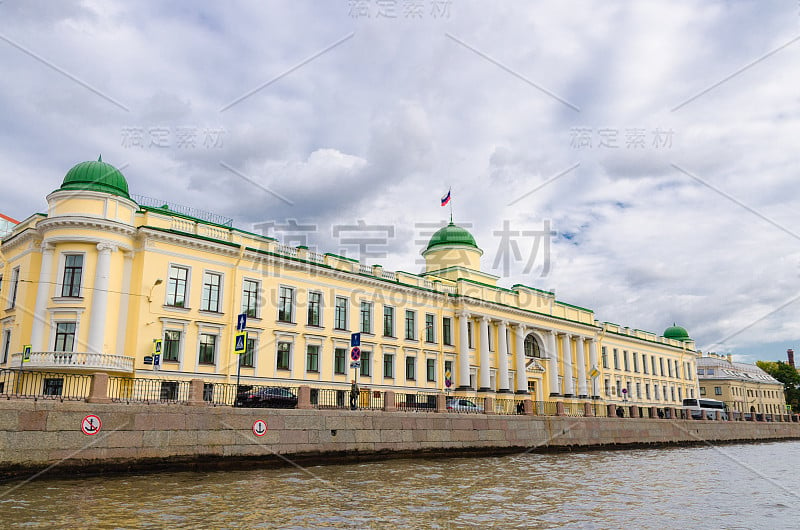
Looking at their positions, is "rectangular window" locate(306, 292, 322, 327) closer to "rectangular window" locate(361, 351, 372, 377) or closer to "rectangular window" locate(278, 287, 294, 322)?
"rectangular window" locate(278, 287, 294, 322)

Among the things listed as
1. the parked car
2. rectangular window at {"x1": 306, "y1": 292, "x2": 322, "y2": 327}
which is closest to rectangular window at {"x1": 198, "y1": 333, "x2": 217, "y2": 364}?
rectangular window at {"x1": 306, "y1": 292, "x2": 322, "y2": 327}

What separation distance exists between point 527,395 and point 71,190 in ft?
119

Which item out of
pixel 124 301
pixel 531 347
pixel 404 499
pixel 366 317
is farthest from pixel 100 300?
pixel 531 347

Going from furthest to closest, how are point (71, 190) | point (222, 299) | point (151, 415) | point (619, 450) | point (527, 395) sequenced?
1. point (527, 395)
2. point (619, 450)
3. point (222, 299)
4. point (71, 190)
5. point (151, 415)

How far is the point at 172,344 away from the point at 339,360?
1102cm

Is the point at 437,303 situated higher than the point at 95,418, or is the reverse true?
the point at 437,303

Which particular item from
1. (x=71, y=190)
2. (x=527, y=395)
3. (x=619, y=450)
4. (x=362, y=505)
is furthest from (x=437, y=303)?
(x=362, y=505)

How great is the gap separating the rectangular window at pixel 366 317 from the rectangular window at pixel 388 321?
1.45m

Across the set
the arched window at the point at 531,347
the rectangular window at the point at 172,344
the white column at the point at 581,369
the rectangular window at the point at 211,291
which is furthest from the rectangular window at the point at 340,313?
the white column at the point at 581,369

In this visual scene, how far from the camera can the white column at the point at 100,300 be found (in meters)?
27.9

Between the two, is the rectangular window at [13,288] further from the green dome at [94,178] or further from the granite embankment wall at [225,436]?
the granite embankment wall at [225,436]

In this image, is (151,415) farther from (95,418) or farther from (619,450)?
(619,450)

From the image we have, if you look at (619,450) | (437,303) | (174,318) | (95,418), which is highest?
(437,303)

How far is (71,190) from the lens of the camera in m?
29.0
